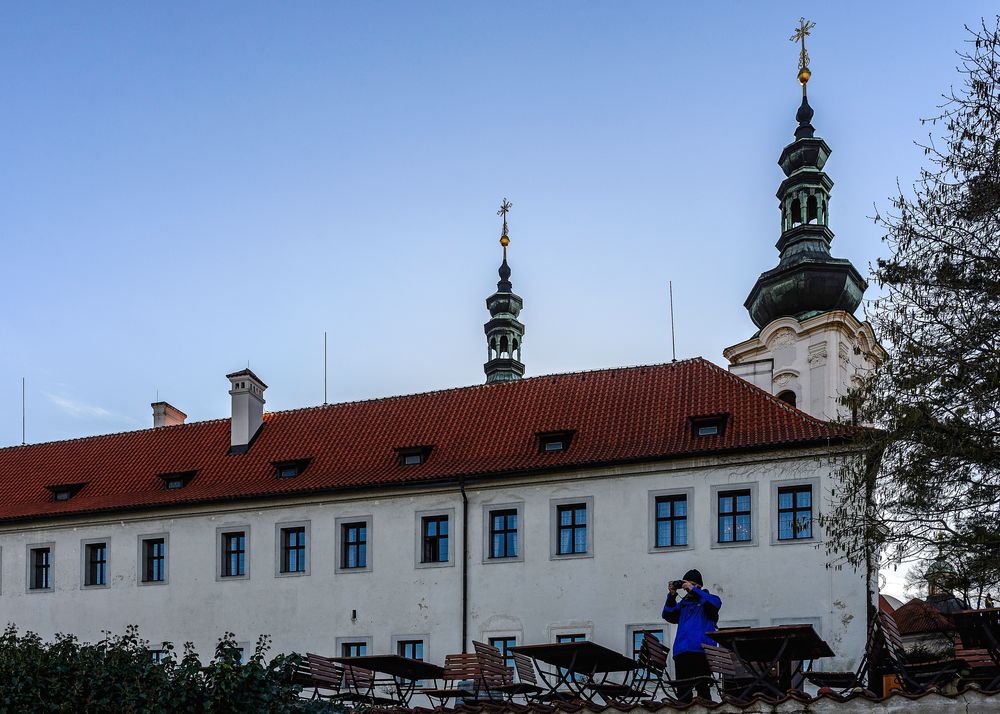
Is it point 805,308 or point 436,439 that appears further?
point 805,308

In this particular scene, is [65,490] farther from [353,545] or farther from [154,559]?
[353,545]

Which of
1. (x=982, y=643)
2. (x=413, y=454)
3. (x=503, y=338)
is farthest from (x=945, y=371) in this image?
(x=503, y=338)

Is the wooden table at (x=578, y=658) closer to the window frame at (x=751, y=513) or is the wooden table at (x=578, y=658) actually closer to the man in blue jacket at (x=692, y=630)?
the man in blue jacket at (x=692, y=630)

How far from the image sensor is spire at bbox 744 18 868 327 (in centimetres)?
3919

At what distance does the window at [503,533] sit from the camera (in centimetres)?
2728

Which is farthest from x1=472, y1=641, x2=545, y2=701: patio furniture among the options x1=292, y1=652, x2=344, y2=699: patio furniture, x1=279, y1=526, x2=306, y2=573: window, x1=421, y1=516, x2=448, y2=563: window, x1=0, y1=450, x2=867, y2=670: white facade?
x1=279, y1=526, x2=306, y2=573: window

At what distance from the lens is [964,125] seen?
15367 millimetres

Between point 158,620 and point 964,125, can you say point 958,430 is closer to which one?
point 964,125

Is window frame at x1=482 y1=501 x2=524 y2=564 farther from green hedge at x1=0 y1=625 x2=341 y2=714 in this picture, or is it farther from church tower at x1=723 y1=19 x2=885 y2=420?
church tower at x1=723 y1=19 x2=885 y2=420

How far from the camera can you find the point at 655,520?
26172mm

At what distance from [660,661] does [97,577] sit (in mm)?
18655

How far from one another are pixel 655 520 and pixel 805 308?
51.1 feet

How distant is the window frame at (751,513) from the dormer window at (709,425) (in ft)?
4.03

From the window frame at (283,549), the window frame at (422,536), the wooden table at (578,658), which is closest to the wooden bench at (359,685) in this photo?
the wooden table at (578,658)
